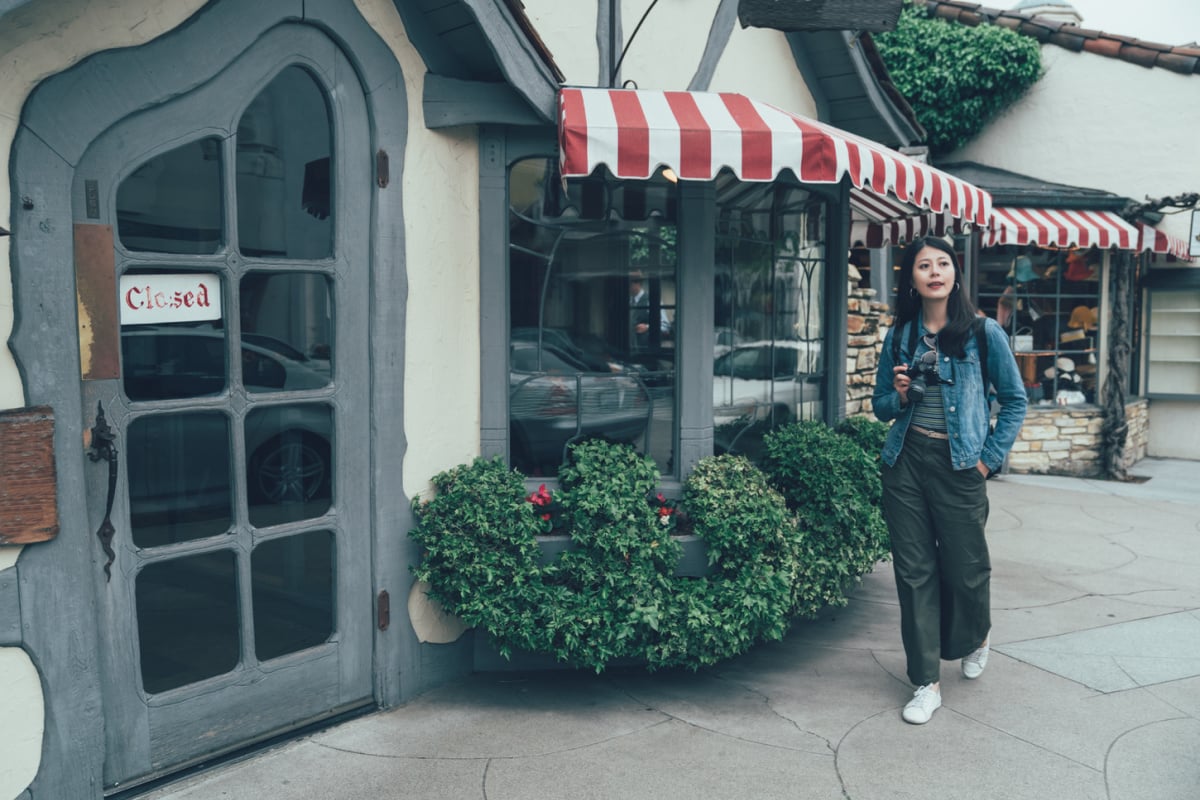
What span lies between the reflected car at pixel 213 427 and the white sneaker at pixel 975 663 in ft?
9.60

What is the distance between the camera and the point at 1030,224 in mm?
9281

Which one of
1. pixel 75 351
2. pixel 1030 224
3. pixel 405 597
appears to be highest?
pixel 1030 224

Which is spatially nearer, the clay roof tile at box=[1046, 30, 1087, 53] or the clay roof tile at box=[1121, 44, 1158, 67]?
the clay roof tile at box=[1121, 44, 1158, 67]

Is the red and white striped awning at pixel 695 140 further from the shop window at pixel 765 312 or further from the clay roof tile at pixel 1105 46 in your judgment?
the clay roof tile at pixel 1105 46

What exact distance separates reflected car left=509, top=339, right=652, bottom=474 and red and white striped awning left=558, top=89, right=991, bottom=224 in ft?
3.48

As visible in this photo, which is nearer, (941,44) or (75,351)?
(75,351)

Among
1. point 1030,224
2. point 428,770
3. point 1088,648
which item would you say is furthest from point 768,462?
point 1030,224

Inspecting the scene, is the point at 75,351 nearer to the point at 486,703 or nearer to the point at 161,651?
the point at 161,651

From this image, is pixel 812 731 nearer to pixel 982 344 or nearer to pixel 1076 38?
pixel 982 344

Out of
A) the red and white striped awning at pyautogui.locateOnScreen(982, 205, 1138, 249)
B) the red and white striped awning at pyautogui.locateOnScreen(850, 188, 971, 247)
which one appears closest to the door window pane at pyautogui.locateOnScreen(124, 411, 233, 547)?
the red and white striped awning at pyautogui.locateOnScreen(850, 188, 971, 247)

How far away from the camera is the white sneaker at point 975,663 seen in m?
4.49

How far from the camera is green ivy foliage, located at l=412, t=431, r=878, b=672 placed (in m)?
4.03

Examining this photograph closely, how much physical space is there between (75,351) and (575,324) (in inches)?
84.7

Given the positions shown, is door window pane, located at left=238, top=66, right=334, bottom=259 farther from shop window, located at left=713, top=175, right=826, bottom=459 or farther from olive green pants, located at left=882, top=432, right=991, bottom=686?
olive green pants, located at left=882, top=432, right=991, bottom=686
